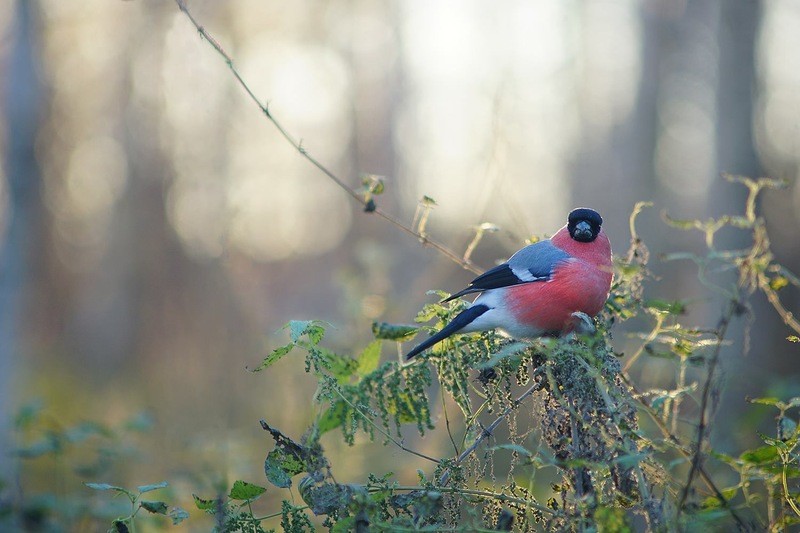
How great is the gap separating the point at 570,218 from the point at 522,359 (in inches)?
41.8

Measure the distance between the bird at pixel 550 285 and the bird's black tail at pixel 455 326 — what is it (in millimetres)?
10

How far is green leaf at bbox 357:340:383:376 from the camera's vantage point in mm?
1808

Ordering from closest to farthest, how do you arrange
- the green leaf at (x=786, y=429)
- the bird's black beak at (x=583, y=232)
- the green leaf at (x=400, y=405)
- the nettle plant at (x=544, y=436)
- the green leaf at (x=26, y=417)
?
the nettle plant at (x=544, y=436), the green leaf at (x=786, y=429), the green leaf at (x=400, y=405), the bird's black beak at (x=583, y=232), the green leaf at (x=26, y=417)

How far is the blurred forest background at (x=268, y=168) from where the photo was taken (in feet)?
30.1

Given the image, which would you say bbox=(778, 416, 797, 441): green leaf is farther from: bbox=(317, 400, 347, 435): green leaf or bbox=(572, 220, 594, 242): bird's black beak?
bbox=(572, 220, 594, 242): bird's black beak

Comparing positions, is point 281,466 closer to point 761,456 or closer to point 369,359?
point 369,359

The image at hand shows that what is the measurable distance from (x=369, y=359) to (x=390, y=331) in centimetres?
15

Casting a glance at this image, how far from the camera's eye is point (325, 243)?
21750 millimetres

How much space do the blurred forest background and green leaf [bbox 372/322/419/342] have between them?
588 centimetres

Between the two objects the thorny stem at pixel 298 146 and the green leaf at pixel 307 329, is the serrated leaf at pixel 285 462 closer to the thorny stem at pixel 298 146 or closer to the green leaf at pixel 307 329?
the green leaf at pixel 307 329

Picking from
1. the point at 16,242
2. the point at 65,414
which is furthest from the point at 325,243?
the point at 16,242

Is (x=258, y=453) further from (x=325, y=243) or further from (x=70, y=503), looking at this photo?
(x=325, y=243)

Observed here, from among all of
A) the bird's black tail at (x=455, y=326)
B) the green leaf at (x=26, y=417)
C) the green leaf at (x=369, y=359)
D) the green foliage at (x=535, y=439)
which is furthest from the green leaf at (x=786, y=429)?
the green leaf at (x=26, y=417)

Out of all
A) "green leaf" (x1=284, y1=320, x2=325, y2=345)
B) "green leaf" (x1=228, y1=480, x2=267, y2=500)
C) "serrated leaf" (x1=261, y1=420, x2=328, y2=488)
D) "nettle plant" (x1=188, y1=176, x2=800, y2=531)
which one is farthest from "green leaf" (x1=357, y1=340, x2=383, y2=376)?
"green leaf" (x1=228, y1=480, x2=267, y2=500)
